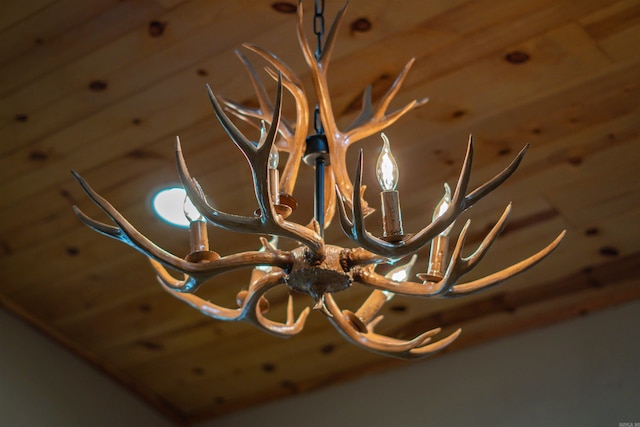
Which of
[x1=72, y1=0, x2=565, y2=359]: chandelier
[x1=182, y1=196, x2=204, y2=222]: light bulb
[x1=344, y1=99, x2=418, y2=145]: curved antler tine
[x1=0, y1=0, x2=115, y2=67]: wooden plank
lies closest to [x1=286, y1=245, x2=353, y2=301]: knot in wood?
[x1=72, y1=0, x2=565, y2=359]: chandelier

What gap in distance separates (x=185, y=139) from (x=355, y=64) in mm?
614

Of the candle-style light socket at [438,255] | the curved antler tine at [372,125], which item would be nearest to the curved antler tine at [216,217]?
the candle-style light socket at [438,255]

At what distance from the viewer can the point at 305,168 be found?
2945mm

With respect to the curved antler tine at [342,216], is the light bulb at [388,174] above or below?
above

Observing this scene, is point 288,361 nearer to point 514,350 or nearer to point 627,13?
point 514,350

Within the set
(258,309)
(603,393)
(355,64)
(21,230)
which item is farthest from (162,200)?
(603,393)

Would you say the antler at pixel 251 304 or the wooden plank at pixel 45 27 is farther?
the wooden plank at pixel 45 27

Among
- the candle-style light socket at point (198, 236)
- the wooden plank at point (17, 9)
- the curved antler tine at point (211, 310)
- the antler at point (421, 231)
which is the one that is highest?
the wooden plank at point (17, 9)

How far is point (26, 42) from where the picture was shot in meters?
2.63

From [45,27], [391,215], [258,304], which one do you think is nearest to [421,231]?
[391,215]

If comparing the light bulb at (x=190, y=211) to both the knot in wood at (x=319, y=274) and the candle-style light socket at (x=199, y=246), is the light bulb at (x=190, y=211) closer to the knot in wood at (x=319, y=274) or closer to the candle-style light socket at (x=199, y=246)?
the candle-style light socket at (x=199, y=246)

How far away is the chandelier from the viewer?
167 centimetres

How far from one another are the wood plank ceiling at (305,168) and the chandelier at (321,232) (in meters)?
0.40

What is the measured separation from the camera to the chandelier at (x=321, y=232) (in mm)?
1675
